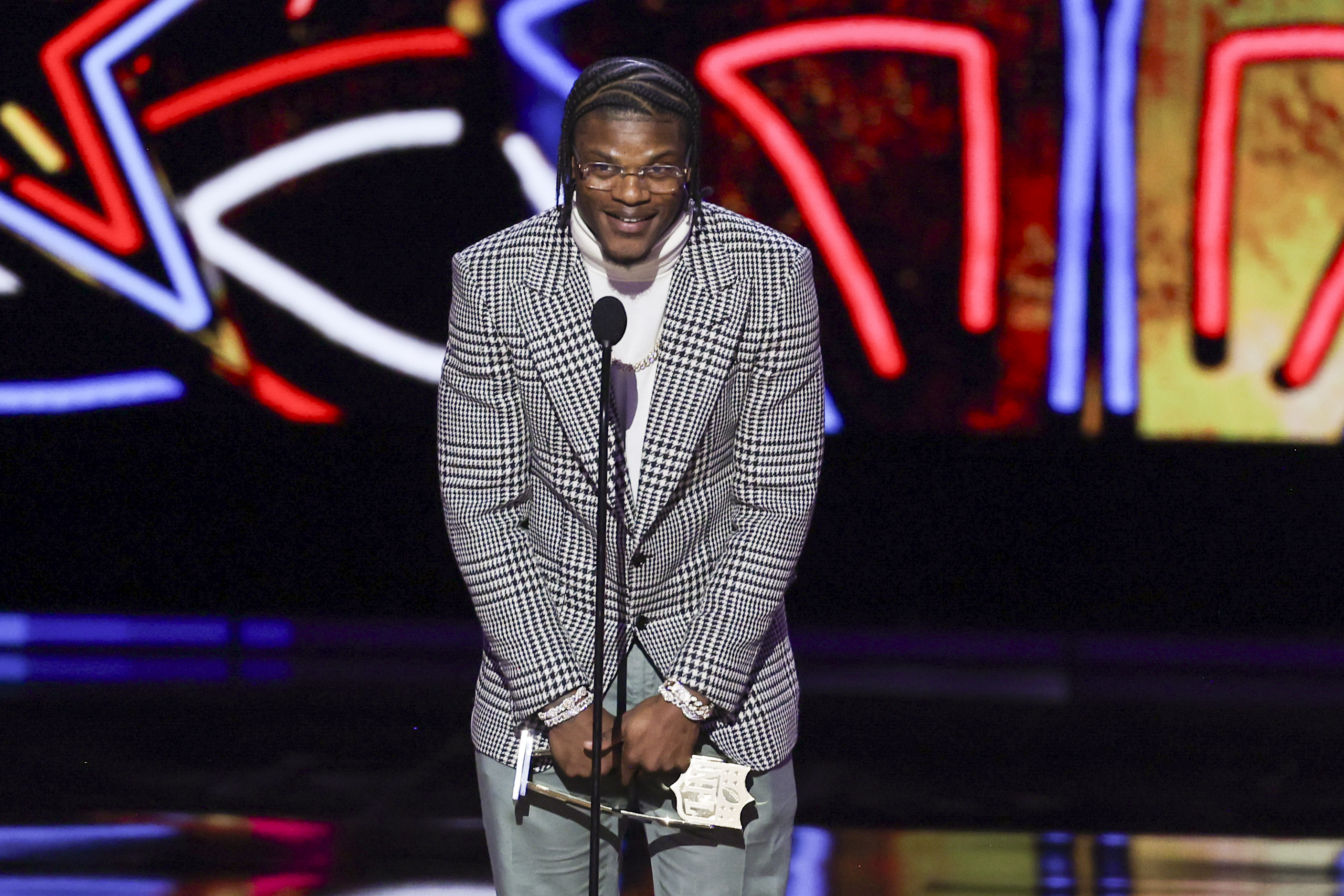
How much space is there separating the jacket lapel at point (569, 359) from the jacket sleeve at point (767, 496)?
0.14 m

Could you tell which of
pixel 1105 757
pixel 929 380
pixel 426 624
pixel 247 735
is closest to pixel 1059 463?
pixel 929 380

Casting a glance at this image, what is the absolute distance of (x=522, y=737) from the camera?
1.51 metres

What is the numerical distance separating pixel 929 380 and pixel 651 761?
332cm

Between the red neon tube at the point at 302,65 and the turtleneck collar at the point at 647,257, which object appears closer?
the turtleneck collar at the point at 647,257

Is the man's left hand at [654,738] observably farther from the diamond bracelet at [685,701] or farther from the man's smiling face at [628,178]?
the man's smiling face at [628,178]

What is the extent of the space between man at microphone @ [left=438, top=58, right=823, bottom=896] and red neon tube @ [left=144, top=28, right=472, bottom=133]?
328 centimetres

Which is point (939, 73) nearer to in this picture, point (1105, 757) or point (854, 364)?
point (854, 364)

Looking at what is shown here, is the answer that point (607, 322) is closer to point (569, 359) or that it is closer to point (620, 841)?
point (569, 359)

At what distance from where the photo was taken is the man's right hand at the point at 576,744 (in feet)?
4.83

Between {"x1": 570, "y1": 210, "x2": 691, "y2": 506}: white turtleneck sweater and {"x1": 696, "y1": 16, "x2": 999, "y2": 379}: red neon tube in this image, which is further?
{"x1": 696, "y1": 16, "x2": 999, "y2": 379}: red neon tube

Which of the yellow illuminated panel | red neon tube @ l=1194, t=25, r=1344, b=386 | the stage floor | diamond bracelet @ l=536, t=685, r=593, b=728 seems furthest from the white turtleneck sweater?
the yellow illuminated panel

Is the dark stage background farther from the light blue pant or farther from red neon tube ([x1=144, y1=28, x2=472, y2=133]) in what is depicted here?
the light blue pant

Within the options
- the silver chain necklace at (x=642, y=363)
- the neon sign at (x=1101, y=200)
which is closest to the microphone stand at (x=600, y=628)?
the silver chain necklace at (x=642, y=363)

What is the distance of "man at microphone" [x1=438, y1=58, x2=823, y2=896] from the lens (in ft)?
4.89
